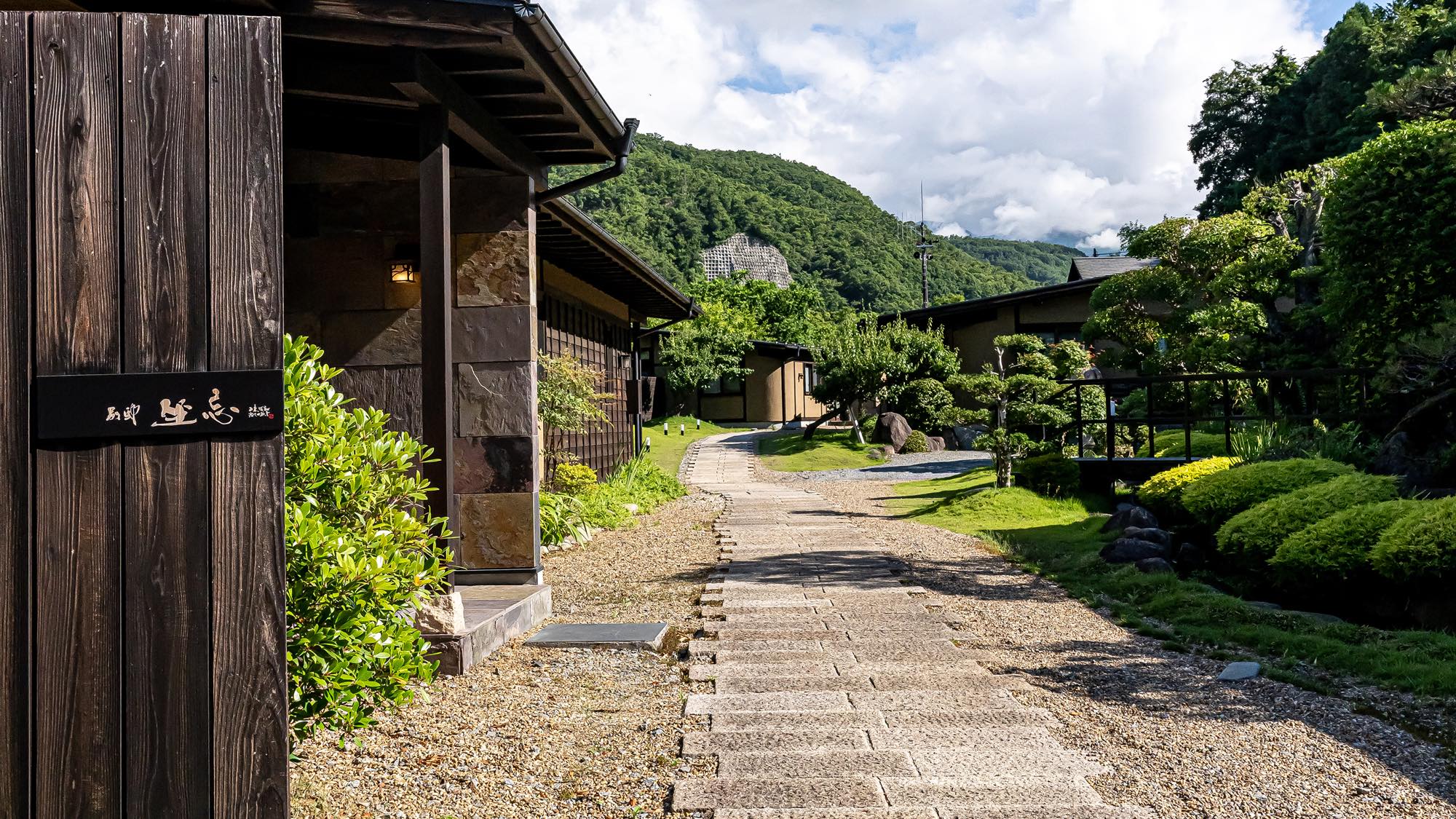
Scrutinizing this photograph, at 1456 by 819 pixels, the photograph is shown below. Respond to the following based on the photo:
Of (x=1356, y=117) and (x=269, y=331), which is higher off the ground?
(x=1356, y=117)

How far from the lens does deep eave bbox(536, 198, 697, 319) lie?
9.84 meters

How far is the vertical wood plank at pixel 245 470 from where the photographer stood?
91.8 inches

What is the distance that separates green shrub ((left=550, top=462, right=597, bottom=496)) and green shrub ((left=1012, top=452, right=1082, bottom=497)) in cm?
581

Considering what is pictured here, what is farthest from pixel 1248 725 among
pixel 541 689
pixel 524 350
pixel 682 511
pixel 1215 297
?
pixel 1215 297

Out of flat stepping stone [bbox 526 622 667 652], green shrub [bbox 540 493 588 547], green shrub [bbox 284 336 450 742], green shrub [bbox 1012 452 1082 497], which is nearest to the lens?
green shrub [bbox 284 336 450 742]

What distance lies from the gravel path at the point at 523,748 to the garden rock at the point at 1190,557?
471 centimetres

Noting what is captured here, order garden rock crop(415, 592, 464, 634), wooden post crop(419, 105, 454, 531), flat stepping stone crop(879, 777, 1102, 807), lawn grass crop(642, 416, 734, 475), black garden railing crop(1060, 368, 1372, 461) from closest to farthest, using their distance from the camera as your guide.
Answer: flat stepping stone crop(879, 777, 1102, 807) → garden rock crop(415, 592, 464, 634) → wooden post crop(419, 105, 454, 531) → black garden railing crop(1060, 368, 1372, 461) → lawn grass crop(642, 416, 734, 475)

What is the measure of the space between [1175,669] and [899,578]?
2.89 m

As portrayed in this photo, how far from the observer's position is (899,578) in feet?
25.9

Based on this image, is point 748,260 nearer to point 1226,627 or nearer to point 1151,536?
point 1151,536

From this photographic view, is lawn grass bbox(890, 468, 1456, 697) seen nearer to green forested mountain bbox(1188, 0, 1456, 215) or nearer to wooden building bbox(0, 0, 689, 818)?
wooden building bbox(0, 0, 689, 818)

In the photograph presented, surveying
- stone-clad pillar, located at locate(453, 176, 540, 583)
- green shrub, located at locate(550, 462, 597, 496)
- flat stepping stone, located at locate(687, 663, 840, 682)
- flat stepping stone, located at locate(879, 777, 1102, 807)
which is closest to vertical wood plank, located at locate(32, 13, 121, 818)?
flat stepping stone, located at locate(879, 777, 1102, 807)

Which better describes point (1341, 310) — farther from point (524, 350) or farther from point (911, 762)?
point (911, 762)

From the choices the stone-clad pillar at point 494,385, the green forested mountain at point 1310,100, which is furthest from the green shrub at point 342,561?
the green forested mountain at point 1310,100
